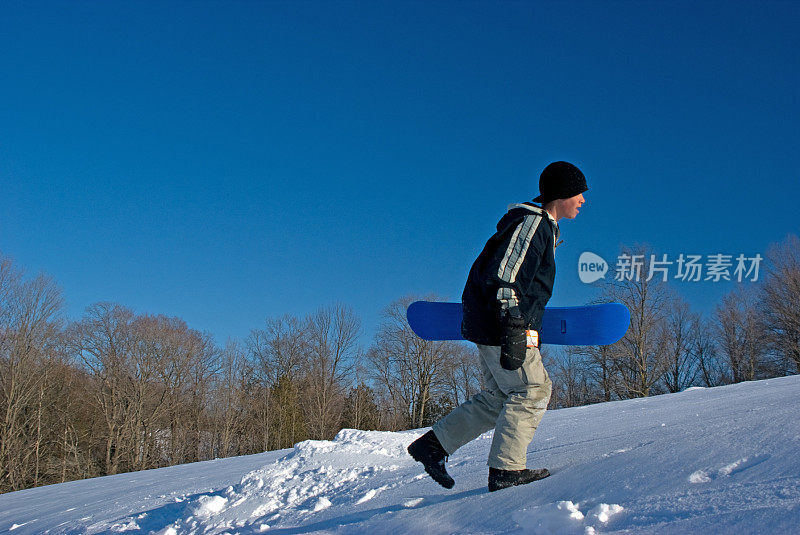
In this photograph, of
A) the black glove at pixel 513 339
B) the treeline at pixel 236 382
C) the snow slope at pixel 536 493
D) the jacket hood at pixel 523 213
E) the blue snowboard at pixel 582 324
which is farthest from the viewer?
the treeline at pixel 236 382

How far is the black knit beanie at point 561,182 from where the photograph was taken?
8.55 ft

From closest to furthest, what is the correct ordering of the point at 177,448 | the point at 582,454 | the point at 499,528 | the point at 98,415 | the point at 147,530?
the point at 499,528
the point at 582,454
the point at 147,530
the point at 98,415
the point at 177,448

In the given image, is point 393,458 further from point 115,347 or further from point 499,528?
point 115,347

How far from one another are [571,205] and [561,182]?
0.40 ft

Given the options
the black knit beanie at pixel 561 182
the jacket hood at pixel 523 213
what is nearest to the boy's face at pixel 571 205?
the black knit beanie at pixel 561 182

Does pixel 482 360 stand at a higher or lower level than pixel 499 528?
higher

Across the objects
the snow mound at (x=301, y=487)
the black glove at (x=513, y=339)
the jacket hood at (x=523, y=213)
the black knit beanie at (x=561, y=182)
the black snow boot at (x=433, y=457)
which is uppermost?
the black knit beanie at (x=561, y=182)

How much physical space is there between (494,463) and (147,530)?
A: 98.4 inches

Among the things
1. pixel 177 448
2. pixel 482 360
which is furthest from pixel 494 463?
pixel 177 448

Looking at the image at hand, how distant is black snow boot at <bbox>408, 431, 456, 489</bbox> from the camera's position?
255cm

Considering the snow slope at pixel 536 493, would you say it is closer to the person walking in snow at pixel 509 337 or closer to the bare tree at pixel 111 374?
the person walking in snow at pixel 509 337

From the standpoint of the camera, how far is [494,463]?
2.37 metres

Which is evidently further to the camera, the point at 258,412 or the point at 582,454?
the point at 258,412

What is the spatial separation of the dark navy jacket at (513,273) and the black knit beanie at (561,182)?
0.53 ft
